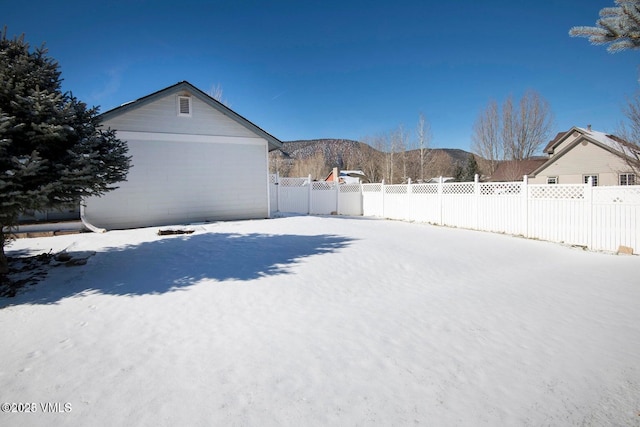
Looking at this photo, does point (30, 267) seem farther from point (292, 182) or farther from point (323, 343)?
point (292, 182)

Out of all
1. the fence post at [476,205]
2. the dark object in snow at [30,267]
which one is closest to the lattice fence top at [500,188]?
the fence post at [476,205]

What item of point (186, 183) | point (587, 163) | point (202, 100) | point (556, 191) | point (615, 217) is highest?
point (202, 100)

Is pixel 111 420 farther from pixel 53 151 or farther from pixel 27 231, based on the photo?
pixel 27 231

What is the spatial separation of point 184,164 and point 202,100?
8.00 feet

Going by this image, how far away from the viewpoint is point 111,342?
323cm

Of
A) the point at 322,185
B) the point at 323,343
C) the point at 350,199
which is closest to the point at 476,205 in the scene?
the point at 350,199

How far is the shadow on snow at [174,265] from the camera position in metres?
4.79

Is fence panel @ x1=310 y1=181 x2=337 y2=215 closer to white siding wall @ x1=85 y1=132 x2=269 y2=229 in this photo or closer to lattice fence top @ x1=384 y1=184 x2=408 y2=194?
lattice fence top @ x1=384 y1=184 x2=408 y2=194

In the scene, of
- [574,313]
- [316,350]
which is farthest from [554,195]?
[316,350]

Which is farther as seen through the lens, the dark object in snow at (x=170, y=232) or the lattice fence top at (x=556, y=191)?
the dark object in snow at (x=170, y=232)

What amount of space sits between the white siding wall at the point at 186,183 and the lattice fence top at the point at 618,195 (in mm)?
10383

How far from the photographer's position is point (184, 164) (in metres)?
11.4

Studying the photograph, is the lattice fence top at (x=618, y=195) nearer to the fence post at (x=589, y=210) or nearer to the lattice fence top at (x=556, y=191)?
the fence post at (x=589, y=210)

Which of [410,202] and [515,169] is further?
[515,169]
